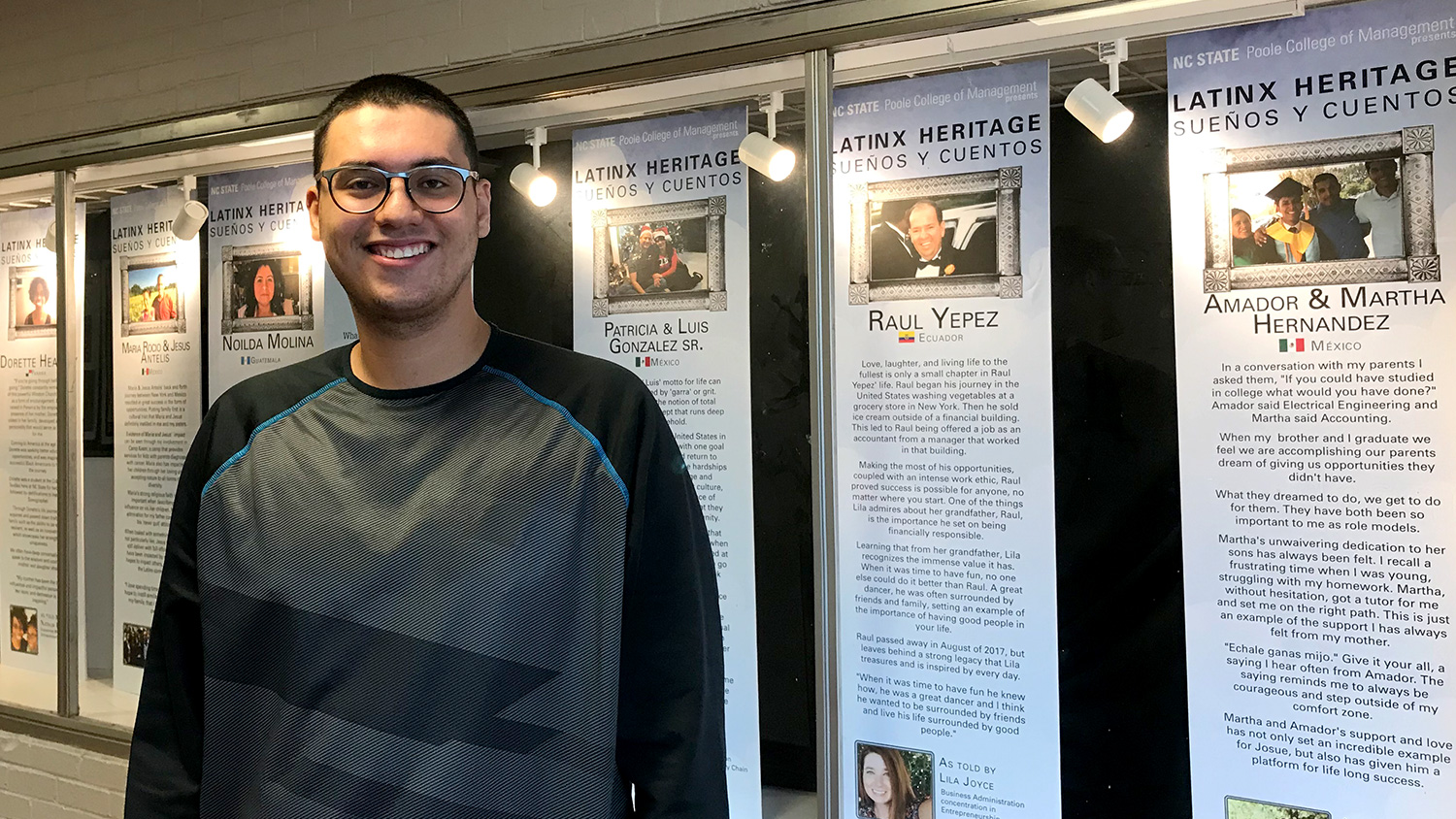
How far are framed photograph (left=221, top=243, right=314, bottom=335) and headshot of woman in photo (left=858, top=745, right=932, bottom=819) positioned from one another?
1769 millimetres

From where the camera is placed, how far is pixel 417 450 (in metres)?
1.47

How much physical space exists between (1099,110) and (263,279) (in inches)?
83.4

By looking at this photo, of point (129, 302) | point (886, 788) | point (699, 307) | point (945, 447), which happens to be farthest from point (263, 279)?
point (886, 788)

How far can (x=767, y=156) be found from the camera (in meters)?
2.16

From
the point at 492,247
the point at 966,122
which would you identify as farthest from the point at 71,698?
the point at 966,122

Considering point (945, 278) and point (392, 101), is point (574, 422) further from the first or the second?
point (945, 278)

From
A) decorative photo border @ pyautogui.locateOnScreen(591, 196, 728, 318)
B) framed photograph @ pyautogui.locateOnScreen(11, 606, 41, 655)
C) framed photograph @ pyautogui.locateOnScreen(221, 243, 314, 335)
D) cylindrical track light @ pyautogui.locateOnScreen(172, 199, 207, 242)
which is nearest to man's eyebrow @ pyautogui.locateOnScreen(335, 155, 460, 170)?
decorative photo border @ pyautogui.locateOnScreen(591, 196, 728, 318)

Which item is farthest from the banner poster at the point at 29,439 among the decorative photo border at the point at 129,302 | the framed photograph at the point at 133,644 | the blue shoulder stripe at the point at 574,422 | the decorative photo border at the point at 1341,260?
the decorative photo border at the point at 1341,260

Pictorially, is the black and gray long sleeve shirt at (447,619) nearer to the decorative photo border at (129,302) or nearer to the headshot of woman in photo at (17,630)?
the decorative photo border at (129,302)

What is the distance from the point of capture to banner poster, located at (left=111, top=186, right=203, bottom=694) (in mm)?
2971

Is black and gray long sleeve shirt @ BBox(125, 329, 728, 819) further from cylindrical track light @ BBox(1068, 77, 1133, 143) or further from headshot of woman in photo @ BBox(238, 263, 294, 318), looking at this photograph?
headshot of woman in photo @ BBox(238, 263, 294, 318)

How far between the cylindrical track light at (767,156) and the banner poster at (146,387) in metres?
1.69

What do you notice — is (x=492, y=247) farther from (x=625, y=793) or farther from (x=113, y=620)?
(x=113, y=620)

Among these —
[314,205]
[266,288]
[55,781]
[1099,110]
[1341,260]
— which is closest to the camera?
[314,205]
